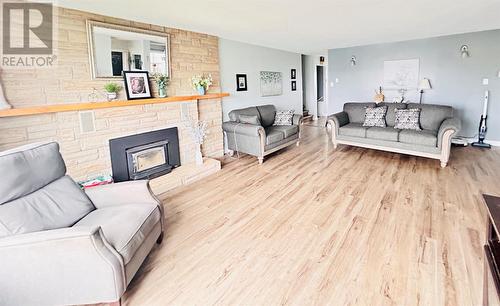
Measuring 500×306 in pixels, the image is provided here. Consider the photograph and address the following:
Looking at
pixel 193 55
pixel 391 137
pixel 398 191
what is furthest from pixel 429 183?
pixel 193 55

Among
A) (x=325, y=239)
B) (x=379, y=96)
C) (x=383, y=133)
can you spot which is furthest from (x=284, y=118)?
(x=325, y=239)

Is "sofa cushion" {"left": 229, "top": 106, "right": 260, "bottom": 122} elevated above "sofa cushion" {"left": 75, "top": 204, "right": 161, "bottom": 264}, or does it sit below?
above

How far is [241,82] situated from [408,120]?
3.20 metres

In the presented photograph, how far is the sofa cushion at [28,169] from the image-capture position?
1694 millimetres

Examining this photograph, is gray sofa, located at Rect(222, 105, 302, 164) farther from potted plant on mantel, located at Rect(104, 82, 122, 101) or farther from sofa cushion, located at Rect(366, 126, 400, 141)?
potted plant on mantel, located at Rect(104, 82, 122, 101)

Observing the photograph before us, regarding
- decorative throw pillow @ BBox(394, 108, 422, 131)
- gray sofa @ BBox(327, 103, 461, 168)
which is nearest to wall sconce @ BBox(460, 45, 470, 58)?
gray sofa @ BBox(327, 103, 461, 168)

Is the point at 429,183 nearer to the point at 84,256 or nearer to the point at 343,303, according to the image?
the point at 343,303

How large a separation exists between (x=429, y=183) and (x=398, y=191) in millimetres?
559

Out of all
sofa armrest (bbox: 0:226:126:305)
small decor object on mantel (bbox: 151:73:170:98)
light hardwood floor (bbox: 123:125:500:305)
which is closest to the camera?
sofa armrest (bbox: 0:226:126:305)

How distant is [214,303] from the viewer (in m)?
1.71

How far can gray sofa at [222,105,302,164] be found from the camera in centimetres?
462

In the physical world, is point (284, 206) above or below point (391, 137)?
below

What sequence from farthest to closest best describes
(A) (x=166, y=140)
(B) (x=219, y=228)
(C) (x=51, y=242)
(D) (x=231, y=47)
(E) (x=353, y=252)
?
(D) (x=231, y=47)
(A) (x=166, y=140)
(B) (x=219, y=228)
(E) (x=353, y=252)
(C) (x=51, y=242)

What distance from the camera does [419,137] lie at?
4.27m
